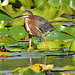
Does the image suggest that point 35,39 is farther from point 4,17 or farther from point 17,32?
point 4,17

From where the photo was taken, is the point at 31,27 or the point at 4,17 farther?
the point at 4,17

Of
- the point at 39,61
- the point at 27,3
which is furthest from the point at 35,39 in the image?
the point at 27,3

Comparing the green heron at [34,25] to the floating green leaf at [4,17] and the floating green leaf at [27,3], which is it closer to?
the floating green leaf at [4,17]

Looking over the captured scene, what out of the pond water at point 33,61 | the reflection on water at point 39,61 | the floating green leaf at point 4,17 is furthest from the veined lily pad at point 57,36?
the floating green leaf at point 4,17

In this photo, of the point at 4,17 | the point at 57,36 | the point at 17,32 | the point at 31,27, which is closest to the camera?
the point at 31,27

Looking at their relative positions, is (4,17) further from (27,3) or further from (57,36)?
(57,36)

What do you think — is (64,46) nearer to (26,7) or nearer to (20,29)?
(20,29)

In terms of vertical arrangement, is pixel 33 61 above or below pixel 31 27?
below

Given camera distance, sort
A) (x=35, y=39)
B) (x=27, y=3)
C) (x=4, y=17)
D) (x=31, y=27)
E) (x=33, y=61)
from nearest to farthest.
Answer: (x=33, y=61), (x=31, y=27), (x=35, y=39), (x=4, y=17), (x=27, y=3)

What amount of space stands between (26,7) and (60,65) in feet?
16.1

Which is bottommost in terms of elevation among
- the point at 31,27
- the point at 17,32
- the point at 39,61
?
the point at 39,61

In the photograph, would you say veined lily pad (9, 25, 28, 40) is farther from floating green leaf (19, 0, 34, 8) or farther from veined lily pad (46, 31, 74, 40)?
floating green leaf (19, 0, 34, 8)

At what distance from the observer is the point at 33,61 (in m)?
5.09

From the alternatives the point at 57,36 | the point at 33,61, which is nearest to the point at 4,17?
the point at 57,36
